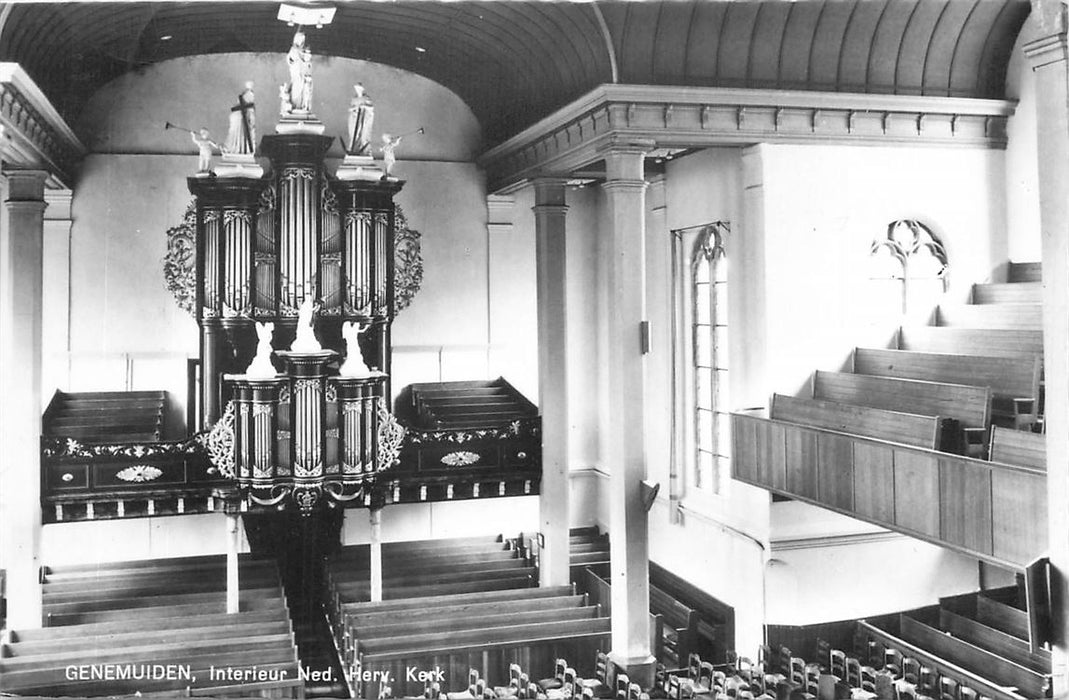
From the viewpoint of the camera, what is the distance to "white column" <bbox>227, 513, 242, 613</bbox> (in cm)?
1227

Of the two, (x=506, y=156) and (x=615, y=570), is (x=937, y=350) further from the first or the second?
(x=506, y=156)

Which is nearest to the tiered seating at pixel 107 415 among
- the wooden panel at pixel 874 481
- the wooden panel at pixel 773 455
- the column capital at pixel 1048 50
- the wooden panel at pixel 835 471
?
the wooden panel at pixel 773 455

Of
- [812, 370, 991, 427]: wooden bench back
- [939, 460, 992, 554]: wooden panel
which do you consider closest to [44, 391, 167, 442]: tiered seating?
[812, 370, 991, 427]: wooden bench back

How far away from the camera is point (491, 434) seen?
13.5m

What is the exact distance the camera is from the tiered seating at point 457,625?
1077 centimetres

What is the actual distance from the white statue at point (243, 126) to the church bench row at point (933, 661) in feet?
33.7

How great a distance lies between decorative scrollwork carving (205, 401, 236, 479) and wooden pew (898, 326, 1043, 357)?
8517mm

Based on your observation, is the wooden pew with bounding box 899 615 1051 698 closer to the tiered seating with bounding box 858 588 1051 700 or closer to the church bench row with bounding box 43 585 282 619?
the tiered seating with bounding box 858 588 1051 700

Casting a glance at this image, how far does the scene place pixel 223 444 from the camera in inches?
487

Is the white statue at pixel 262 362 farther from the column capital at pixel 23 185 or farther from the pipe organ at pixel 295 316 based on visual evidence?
the column capital at pixel 23 185

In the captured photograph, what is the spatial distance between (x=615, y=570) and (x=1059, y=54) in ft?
22.4

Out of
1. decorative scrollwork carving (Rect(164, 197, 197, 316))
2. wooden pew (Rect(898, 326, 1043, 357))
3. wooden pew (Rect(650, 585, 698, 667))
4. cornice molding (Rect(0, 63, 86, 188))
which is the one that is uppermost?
cornice molding (Rect(0, 63, 86, 188))

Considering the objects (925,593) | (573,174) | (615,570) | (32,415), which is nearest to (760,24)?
(573,174)

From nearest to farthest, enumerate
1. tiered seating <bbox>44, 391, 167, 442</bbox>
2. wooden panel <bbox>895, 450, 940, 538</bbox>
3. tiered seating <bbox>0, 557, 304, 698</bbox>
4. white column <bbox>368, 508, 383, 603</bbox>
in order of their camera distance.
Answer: wooden panel <bbox>895, 450, 940, 538</bbox> < tiered seating <bbox>0, 557, 304, 698</bbox> < white column <bbox>368, 508, 383, 603</bbox> < tiered seating <bbox>44, 391, 167, 442</bbox>
